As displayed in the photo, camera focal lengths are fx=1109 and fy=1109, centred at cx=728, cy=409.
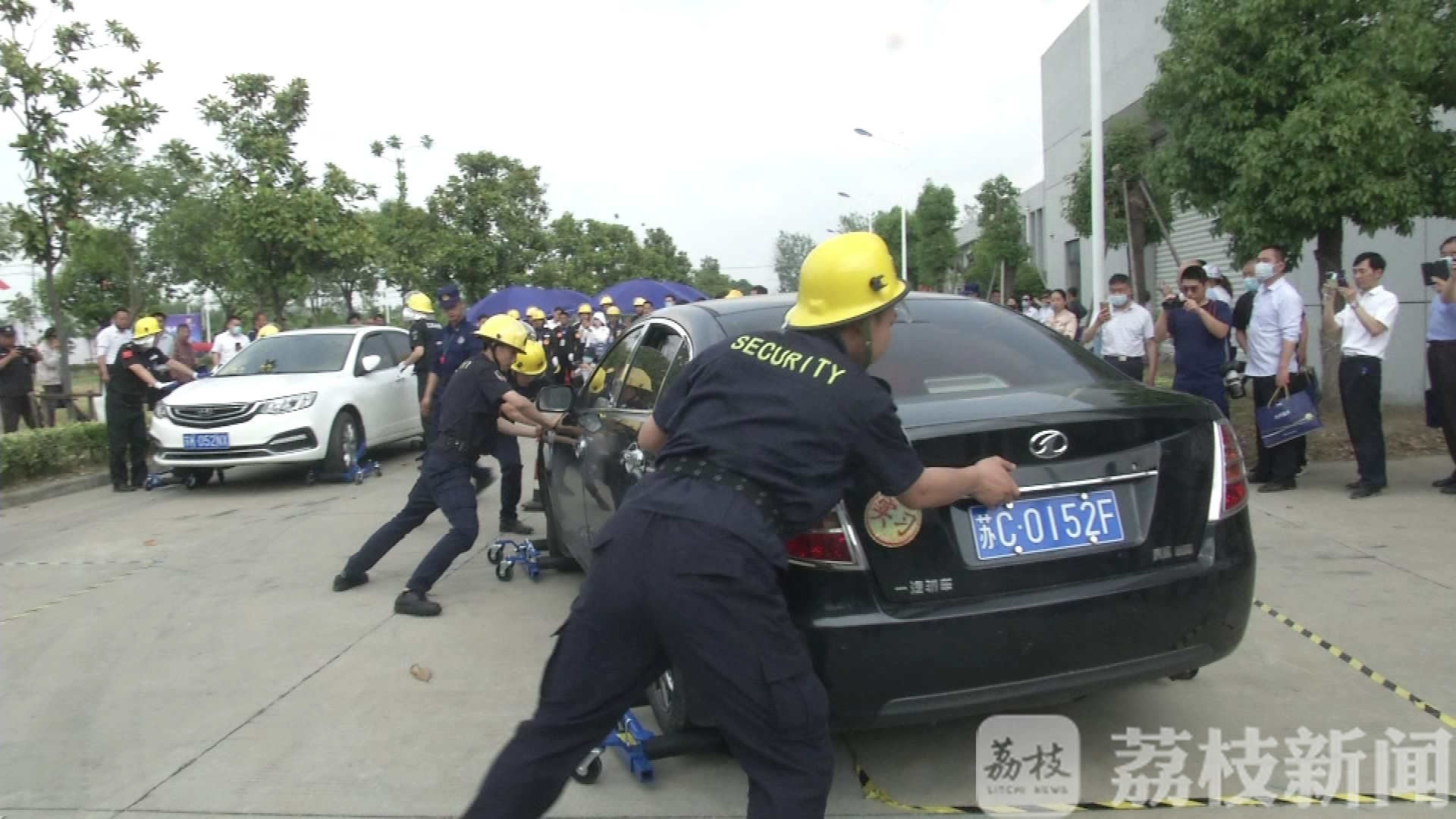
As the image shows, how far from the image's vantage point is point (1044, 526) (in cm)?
308

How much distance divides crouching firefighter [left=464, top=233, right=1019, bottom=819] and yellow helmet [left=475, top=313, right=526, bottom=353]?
3466 mm

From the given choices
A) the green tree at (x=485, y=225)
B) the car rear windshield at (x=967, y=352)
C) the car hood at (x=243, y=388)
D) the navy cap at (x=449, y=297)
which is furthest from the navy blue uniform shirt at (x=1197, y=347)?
the green tree at (x=485, y=225)

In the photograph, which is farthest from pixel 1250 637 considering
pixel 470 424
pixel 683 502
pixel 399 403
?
pixel 399 403

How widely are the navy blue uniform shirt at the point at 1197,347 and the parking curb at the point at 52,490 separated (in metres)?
10.4

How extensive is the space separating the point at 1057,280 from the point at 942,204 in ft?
55.1

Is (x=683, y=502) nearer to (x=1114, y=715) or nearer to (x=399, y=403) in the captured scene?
(x=1114, y=715)

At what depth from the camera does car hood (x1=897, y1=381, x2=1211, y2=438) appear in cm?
315

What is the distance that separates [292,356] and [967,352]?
30.7 ft

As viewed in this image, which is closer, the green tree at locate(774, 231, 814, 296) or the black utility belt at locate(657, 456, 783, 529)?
the black utility belt at locate(657, 456, 783, 529)

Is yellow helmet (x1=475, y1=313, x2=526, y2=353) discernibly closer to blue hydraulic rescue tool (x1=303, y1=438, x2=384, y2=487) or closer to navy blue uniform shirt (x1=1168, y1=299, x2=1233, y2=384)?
navy blue uniform shirt (x1=1168, y1=299, x2=1233, y2=384)

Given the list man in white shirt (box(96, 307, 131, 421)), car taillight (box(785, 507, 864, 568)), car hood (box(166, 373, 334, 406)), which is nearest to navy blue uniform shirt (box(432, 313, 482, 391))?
car hood (box(166, 373, 334, 406))

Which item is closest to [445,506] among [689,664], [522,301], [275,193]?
[689,664]

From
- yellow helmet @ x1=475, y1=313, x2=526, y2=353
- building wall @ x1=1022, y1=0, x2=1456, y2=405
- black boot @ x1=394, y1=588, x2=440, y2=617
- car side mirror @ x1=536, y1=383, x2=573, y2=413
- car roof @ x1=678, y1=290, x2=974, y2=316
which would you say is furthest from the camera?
building wall @ x1=1022, y1=0, x2=1456, y2=405

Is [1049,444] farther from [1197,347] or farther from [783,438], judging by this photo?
[1197,347]
